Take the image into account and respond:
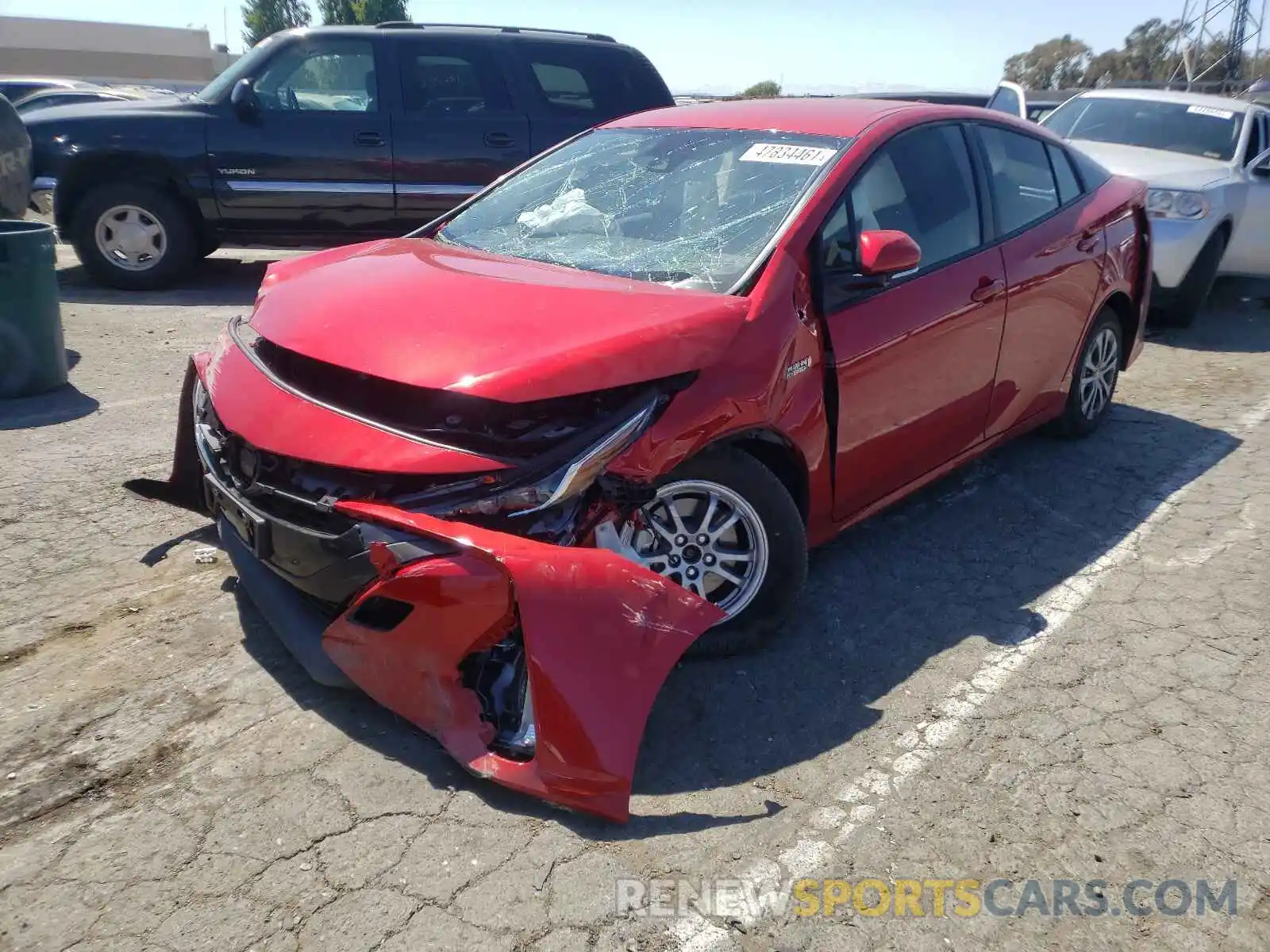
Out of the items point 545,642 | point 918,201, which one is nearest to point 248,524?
point 545,642

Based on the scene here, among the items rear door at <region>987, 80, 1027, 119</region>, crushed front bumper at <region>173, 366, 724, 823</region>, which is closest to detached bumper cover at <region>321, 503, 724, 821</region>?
crushed front bumper at <region>173, 366, 724, 823</region>

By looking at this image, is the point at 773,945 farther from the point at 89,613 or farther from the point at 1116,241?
the point at 1116,241

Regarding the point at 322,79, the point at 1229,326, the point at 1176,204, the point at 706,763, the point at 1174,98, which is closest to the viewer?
the point at 706,763

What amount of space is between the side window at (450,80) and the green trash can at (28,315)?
373 centimetres

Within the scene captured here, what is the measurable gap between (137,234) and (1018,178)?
7.00m

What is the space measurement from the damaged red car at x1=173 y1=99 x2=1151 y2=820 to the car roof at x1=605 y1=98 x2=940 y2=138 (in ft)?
0.07

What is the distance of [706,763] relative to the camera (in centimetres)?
301

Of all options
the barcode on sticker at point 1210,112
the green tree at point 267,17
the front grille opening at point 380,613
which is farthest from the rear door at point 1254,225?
the green tree at point 267,17

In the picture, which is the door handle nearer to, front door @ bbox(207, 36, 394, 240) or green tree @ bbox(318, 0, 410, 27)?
front door @ bbox(207, 36, 394, 240)

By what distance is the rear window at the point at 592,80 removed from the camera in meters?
9.27

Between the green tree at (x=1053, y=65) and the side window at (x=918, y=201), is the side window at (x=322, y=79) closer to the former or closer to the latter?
the side window at (x=918, y=201)

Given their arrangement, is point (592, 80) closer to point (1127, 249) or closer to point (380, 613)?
point (1127, 249)

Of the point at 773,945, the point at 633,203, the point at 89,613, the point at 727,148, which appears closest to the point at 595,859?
the point at 773,945

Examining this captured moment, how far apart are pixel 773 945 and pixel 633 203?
2.76m
